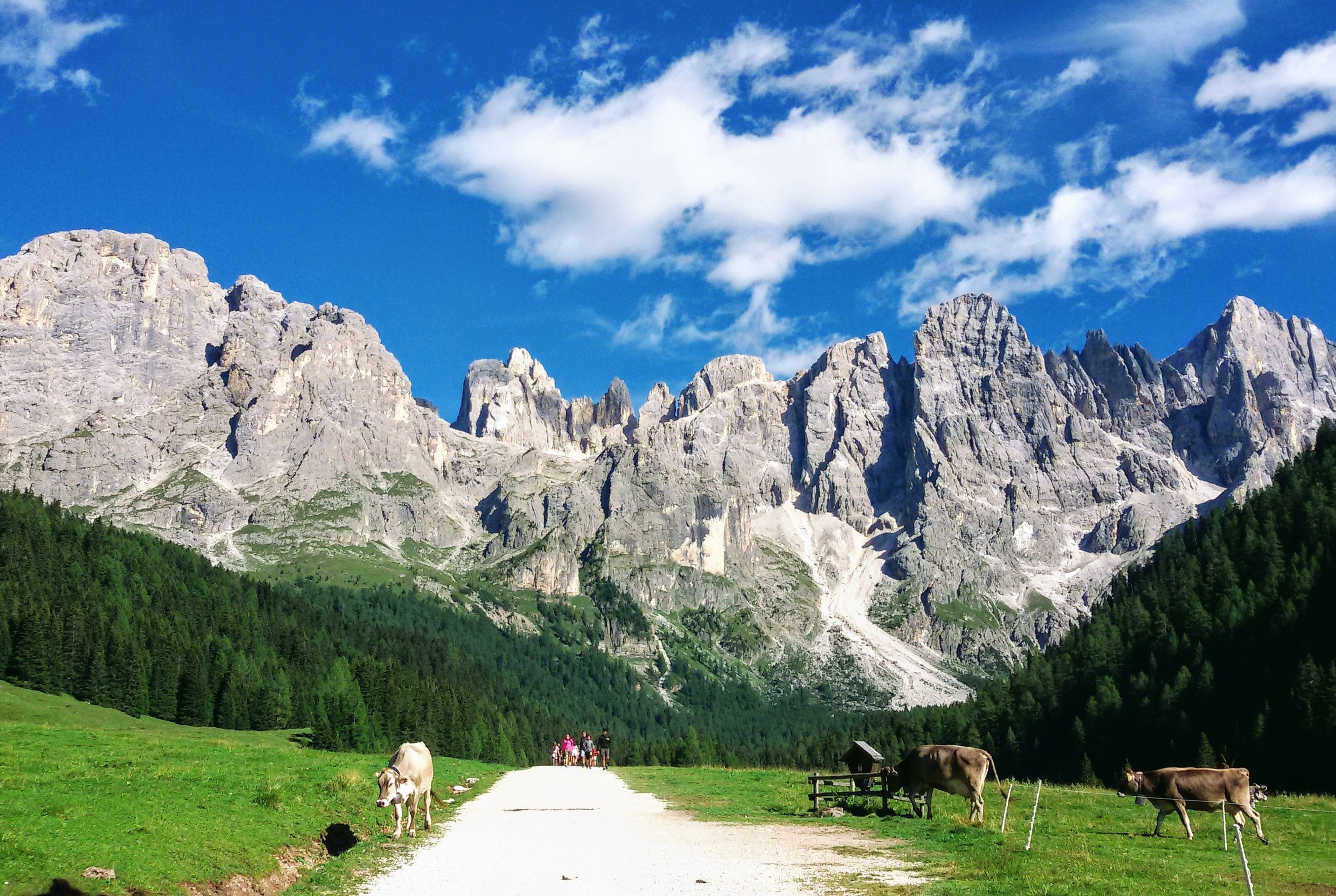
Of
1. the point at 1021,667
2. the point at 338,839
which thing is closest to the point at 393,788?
the point at 338,839

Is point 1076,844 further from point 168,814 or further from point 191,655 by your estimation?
point 191,655

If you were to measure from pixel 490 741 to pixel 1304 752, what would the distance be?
9569cm

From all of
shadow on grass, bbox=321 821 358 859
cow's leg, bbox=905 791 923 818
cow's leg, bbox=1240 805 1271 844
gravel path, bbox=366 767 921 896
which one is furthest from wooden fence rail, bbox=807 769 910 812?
shadow on grass, bbox=321 821 358 859

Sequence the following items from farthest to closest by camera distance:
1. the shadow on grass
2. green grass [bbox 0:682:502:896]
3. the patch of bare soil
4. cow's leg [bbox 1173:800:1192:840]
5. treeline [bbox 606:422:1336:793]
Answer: treeline [bbox 606:422:1336:793] → cow's leg [bbox 1173:800:1192:840] → the shadow on grass → the patch of bare soil → green grass [bbox 0:682:502:896]

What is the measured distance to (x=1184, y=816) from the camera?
2911cm

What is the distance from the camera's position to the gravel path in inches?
757

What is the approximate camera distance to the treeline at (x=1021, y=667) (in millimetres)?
90500

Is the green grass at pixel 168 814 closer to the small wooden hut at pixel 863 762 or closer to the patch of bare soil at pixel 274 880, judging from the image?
the patch of bare soil at pixel 274 880

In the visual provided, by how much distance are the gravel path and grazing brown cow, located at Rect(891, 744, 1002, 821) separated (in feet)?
15.0

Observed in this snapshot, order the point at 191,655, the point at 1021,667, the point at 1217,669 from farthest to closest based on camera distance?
the point at 1021,667 → the point at 1217,669 → the point at 191,655

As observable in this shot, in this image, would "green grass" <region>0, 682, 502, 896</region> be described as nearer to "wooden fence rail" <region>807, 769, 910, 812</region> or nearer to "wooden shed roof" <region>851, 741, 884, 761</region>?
"wooden fence rail" <region>807, 769, 910, 812</region>

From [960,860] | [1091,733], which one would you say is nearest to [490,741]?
[1091,733]

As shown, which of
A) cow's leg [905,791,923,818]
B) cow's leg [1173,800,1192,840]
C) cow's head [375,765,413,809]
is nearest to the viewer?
cow's head [375,765,413,809]

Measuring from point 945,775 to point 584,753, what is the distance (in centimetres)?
5657
